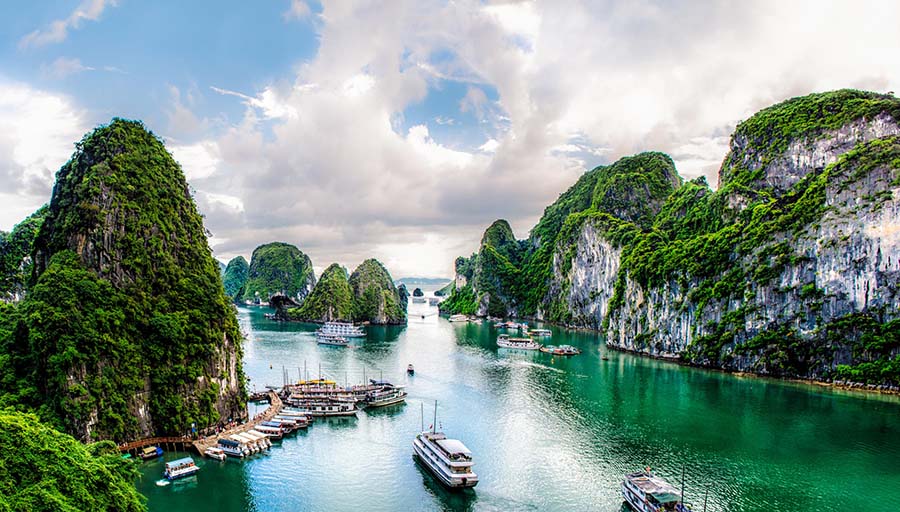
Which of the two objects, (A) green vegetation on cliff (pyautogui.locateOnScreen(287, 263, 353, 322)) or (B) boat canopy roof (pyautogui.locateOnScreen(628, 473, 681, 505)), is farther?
(A) green vegetation on cliff (pyautogui.locateOnScreen(287, 263, 353, 322))

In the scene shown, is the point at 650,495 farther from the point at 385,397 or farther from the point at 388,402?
the point at 385,397

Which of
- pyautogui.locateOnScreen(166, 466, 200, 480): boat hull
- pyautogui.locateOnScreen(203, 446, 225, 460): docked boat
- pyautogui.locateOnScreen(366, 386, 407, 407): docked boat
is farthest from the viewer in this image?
pyautogui.locateOnScreen(366, 386, 407, 407): docked boat

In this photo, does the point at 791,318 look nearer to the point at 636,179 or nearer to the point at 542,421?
the point at 542,421

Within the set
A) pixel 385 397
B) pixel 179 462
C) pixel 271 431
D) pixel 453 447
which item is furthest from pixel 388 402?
pixel 179 462

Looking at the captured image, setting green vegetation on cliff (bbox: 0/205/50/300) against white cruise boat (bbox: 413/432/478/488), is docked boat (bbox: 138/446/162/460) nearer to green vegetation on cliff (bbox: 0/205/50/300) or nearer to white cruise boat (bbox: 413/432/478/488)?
white cruise boat (bbox: 413/432/478/488)

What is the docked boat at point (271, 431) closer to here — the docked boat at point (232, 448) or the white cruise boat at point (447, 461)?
the docked boat at point (232, 448)

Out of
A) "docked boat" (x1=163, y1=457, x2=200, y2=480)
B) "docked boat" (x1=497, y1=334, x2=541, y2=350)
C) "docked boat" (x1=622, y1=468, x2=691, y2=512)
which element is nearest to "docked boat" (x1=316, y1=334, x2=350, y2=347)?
"docked boat" (x1=497, y1=334, x2=541, y2=350)
